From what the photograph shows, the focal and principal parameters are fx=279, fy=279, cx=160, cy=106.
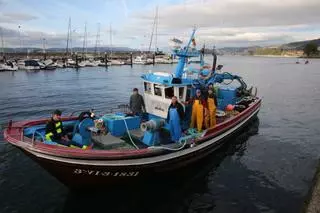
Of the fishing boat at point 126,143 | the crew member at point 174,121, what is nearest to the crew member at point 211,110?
the fishing boat at point 126,143

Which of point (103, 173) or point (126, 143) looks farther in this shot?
point (126, 143)

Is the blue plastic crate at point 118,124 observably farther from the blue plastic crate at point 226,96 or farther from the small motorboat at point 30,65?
the small motorboat at point 30,65

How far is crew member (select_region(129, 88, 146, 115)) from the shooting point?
38.3 ft

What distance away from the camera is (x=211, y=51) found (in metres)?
15.8

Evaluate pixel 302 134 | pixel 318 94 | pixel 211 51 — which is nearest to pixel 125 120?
pixel 211 51

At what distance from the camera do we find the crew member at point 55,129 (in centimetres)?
908

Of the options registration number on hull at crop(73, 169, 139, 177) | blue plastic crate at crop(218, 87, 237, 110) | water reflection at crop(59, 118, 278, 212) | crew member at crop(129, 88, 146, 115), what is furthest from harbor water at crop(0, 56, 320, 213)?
crew member at crop(129, 88, 146, 115)

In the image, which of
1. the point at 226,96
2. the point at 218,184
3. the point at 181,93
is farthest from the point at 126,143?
the point at 226,96

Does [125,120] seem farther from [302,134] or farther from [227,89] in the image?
[302,134]

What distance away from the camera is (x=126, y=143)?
9.34m

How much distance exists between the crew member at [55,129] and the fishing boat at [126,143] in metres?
0.28

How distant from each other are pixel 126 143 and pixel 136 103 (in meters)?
2.76

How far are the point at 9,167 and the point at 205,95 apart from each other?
8.54 metres

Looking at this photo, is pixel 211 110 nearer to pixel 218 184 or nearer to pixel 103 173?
pixel 218 184
